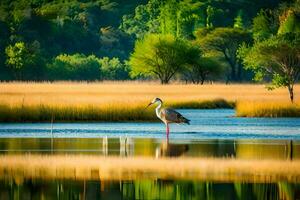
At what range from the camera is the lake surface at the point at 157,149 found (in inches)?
693

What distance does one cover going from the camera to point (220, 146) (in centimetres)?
2692

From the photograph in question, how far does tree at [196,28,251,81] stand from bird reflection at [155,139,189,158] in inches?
2540

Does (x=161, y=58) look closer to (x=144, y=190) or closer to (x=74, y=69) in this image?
(x=74, y=69)

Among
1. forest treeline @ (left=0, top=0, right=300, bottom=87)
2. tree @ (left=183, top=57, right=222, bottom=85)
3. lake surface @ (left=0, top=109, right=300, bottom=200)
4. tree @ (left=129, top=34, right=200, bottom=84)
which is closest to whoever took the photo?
lake surface @ (left=0, top=109, right=300, bottom=200)

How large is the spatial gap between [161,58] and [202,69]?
9.05ft

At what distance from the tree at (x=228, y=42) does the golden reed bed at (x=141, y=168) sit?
6870 cm

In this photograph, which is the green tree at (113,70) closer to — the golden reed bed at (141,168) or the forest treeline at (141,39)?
the forest treeline at (141,39)

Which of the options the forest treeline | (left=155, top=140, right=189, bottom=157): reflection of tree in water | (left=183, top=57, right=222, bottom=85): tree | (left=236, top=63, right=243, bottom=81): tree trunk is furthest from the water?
(left=236, top=63, right=243, bottom=81): tree trunk

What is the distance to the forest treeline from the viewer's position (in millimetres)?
76625

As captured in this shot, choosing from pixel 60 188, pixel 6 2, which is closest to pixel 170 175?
pixel 60 188

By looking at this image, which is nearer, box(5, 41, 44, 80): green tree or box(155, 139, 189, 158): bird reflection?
box(155, 139, 189, 158): bird reflection

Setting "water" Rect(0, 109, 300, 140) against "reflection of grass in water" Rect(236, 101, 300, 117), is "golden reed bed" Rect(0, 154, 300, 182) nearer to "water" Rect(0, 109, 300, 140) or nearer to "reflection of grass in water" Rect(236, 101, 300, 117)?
"water" Rect(0, 109, 300, 140)

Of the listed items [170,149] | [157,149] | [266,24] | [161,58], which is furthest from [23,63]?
[170,149]

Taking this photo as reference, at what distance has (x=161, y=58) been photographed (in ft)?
252
